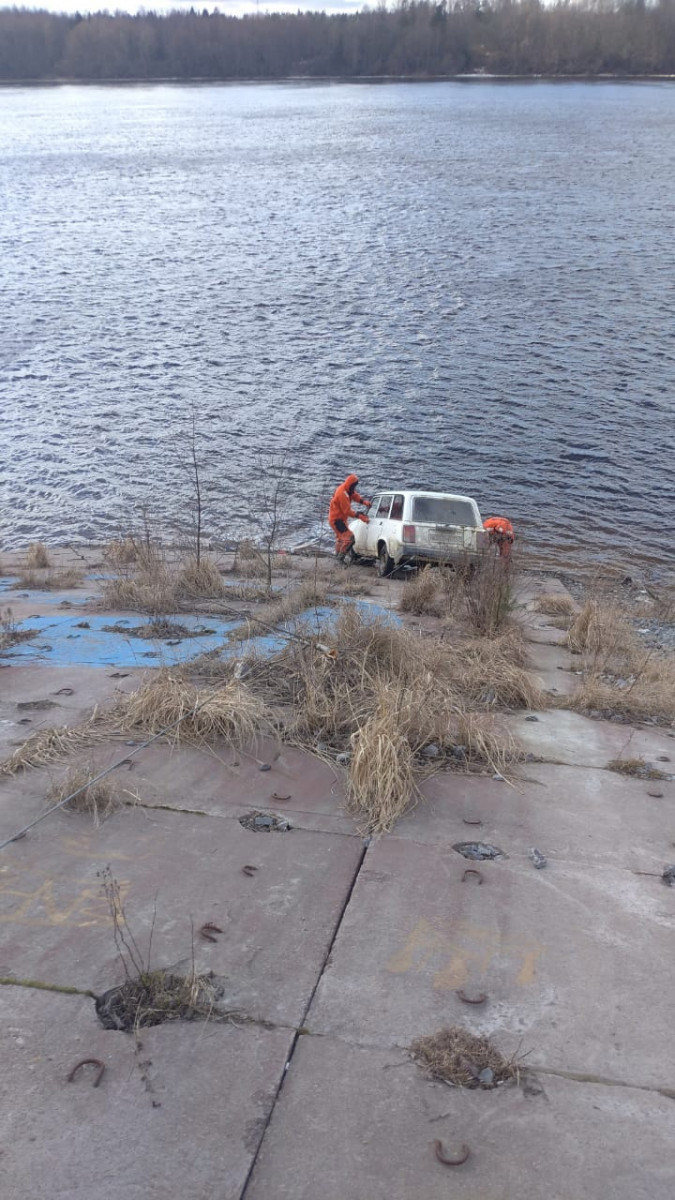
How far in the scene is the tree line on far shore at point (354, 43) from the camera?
122062 mm

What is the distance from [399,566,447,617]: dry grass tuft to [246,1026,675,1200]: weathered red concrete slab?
26.1 feet

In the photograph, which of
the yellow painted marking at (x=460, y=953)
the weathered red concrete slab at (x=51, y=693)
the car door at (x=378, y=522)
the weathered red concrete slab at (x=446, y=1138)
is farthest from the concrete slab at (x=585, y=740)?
the car door at (x=378, y=522)

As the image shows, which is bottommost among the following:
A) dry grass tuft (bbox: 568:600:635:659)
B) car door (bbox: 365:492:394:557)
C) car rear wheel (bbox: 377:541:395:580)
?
car rear wheel (bbox: 377:541:395:580)

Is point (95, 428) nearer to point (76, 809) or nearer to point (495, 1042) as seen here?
point (76, 809)

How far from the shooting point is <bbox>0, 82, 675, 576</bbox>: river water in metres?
22.5

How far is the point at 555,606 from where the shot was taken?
13.0 m

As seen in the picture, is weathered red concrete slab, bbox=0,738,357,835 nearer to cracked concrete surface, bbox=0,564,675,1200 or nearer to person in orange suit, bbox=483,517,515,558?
cracked concrete surface, bbox=0,564,675,1200

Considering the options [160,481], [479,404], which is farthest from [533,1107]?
[479,404]

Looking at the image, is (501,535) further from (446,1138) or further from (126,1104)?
(126,1104)

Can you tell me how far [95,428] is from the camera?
87.0 feet

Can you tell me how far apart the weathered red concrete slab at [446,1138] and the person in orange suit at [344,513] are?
1309 centimetres

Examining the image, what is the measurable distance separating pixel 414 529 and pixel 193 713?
8.90 metres

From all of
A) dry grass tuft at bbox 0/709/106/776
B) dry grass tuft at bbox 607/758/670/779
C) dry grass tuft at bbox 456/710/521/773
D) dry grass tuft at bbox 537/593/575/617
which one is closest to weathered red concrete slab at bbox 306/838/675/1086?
dry grass tuft at bbox 456/710/521/773

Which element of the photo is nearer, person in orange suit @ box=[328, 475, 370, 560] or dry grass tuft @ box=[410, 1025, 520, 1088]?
dry grass tuft @ box=[410, 1025, 520, 1088]
